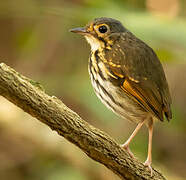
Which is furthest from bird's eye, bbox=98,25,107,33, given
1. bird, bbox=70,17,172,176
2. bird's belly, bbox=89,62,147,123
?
bird's belly, bbox=89,62,147,123

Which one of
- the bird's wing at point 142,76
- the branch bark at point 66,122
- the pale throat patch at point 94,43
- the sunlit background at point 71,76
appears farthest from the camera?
the sunlit background at point 71,76

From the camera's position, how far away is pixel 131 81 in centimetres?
406

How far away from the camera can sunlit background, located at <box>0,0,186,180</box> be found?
5176mm

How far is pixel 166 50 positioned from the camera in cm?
498

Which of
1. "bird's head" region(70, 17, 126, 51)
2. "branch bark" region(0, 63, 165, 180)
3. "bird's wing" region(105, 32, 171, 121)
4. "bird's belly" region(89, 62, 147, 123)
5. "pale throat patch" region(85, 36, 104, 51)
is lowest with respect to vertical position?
"branch bark" region(0, 63, 165, 180)

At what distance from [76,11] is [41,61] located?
265 centimetres

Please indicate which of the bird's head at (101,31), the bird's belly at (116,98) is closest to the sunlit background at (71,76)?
the bird's head at (101,31)

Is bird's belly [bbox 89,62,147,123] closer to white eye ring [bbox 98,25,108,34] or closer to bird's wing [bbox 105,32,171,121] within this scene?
bird's wing [bbox 105,32,171,121]

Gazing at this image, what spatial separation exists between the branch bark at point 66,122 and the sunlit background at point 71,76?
1.45 m

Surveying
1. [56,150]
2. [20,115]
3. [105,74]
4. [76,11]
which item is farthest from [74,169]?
[105,74]

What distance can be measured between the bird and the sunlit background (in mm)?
637

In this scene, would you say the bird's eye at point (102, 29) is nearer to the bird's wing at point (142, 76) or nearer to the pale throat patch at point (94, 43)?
the pale throat patch at point (94, 43)

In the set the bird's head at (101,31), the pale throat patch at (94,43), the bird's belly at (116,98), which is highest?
the bird's head at (101,31)

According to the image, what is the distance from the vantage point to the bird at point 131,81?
407cm
